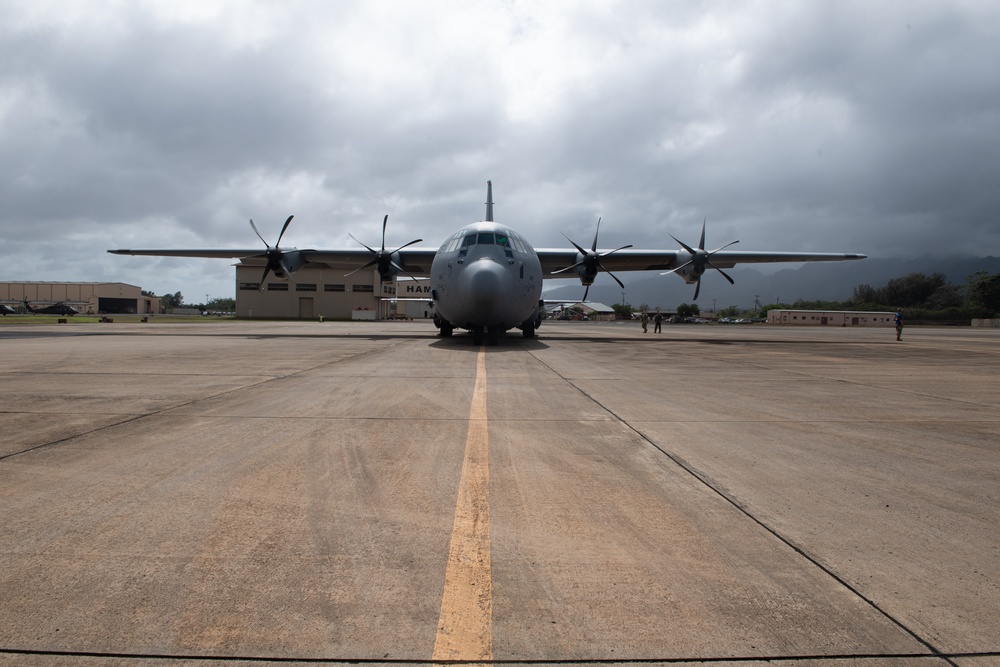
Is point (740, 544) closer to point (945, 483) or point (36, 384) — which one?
point (945, 483)

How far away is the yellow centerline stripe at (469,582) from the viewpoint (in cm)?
198

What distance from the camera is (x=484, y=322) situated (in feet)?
53.9

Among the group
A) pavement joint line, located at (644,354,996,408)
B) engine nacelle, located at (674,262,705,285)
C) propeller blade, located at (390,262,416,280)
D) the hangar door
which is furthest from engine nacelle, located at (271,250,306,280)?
the hangar door

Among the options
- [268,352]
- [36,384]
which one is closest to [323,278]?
[268,352]

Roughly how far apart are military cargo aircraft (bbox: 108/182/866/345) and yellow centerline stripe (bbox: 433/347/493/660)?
1191cm

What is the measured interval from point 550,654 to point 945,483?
355cm

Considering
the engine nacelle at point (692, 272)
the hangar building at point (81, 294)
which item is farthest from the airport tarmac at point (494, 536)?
the hangar building at point (81, 294)

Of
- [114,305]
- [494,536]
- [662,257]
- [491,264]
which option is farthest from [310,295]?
[494,536]

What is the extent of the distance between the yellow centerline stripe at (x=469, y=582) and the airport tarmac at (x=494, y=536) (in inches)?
0.5

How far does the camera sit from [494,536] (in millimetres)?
2916

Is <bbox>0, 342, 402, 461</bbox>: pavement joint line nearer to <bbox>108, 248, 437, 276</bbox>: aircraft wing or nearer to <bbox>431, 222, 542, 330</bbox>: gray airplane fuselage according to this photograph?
<bbox>431, 222, 542, 330</bbox>: gray airplane fuselage

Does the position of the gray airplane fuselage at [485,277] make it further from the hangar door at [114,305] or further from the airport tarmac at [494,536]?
the hangar door at [114,305]

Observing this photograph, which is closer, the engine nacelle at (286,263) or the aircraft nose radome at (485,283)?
the aircraft nose radome at (485,283)

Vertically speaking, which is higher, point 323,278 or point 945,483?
point 323,278
